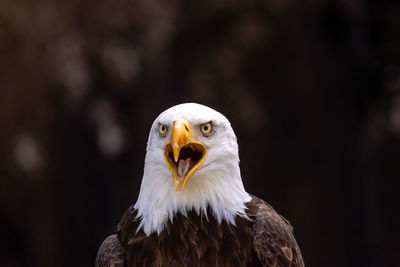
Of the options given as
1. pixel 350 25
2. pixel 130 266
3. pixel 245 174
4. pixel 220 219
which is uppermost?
pixel 350 25

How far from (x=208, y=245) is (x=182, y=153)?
0.35 metres

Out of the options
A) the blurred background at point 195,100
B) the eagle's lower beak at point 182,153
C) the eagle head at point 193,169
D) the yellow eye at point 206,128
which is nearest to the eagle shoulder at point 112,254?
the eagle head at point 193,169

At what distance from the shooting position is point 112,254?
2.35 meters

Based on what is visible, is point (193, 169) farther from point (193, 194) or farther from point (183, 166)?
point (193, 194)

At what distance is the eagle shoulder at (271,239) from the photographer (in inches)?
89.4

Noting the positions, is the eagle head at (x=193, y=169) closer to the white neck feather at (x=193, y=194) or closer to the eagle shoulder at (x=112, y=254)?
the white neck feather at (x=193, y=194)

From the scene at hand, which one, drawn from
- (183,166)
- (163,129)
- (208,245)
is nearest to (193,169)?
(183,166)

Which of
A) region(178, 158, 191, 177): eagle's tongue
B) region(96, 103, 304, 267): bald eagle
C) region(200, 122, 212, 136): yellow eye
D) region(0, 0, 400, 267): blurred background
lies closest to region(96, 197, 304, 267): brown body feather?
region(96, 103, 304, 267): bald eagle

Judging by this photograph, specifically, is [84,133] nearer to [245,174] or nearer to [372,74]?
[245,174]

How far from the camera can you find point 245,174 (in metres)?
5.26

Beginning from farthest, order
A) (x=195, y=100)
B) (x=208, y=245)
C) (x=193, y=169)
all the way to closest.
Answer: (x=195, y=100) → (x=208, y=245) → (x=193, y=169)

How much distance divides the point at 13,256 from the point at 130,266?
10.4 ft

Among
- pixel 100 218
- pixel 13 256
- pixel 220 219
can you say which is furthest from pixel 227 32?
pixel 220 219

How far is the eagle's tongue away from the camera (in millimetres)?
2119
